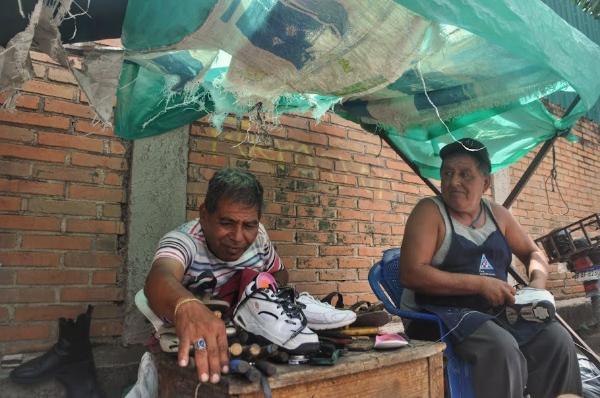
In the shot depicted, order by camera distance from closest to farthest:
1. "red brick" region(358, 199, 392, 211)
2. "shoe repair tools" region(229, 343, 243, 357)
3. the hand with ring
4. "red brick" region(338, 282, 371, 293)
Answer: the hand with ring → "shoe repair tools" region(229, 343, 243, 357) → "red brick" region(338, 282, 371, 293) → "red brick" region(358, 199, 392, 211)

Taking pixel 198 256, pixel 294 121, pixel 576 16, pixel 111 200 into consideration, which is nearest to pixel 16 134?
pixel 111 200

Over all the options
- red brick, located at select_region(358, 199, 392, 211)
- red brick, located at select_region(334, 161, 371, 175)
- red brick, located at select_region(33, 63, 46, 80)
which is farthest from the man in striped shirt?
red brick, located at select_region(358, 199, 392, 211)

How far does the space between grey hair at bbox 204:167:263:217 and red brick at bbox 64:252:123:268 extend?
3.07 ft

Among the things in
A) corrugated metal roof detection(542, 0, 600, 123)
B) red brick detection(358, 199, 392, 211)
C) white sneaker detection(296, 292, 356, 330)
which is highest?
corrugated metal roof detection(542, 0, 600, 123)

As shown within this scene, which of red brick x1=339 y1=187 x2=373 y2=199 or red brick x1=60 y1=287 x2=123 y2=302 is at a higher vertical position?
red brick x1=339 y1=187 x2=373 y2=199

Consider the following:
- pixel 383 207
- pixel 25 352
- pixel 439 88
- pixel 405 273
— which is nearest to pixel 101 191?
pixel 25 352

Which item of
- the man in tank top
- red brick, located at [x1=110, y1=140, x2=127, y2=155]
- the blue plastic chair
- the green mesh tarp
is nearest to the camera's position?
the green mesh tarp

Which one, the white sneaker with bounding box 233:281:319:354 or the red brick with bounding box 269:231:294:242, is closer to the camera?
the white sneaker with bounding box 233:281:319:354

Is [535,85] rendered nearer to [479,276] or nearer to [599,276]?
[479,276]

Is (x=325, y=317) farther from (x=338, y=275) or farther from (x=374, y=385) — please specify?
(x=338, y=275)

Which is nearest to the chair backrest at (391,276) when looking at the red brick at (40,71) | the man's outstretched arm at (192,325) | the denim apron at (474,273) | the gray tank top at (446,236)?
the gray tank top at (446,236)

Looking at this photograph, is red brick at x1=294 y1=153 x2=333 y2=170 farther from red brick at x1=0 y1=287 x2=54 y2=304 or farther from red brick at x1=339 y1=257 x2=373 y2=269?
red brick at x1=0 y1=287 x2=54 y2=304

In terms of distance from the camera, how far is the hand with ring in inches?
52.0

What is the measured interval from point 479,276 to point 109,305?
208 centimetres
